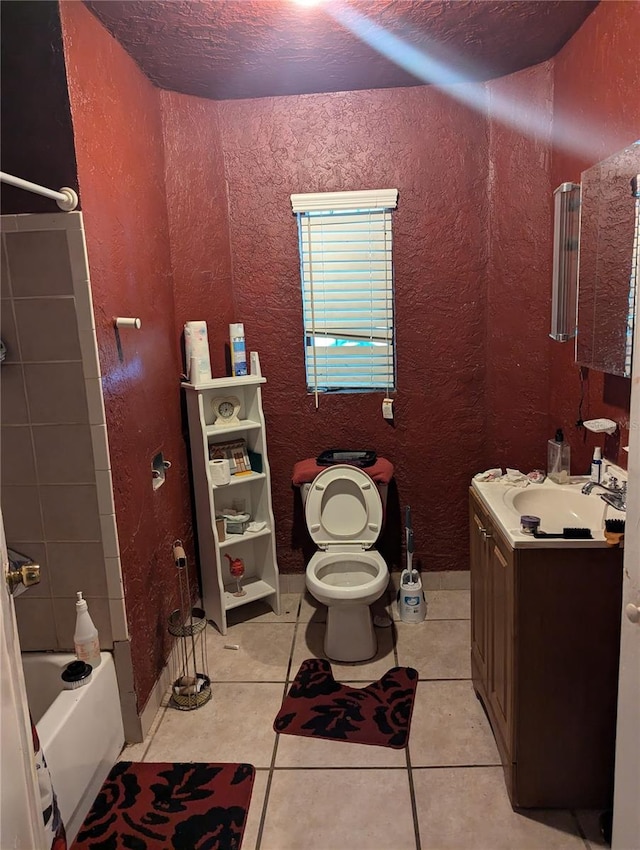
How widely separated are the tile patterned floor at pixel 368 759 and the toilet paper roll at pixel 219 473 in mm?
775

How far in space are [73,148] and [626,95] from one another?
6.03 feet

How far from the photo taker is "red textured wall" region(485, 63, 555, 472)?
8.80 ft

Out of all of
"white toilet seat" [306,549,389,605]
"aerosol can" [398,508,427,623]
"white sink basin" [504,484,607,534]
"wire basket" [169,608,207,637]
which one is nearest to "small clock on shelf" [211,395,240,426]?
"white toilet seat" [306,549,389,605]

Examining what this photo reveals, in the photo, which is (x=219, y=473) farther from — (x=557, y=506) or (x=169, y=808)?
(x=557, y=506)

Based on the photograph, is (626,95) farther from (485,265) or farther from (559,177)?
(485,265)

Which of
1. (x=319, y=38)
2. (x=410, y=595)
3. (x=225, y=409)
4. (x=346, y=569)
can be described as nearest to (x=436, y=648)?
(x=410, y=595)

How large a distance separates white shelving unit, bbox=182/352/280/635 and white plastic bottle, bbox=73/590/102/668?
2.92 feet

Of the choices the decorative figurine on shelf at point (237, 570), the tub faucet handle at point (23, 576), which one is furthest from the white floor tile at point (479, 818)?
the tub faucet handle at point (23, 576)

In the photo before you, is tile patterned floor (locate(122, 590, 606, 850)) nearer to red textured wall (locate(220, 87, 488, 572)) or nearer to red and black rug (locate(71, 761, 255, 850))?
red and black rug (locate(71, 761, 255, 850))

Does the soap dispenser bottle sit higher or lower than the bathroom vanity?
higher

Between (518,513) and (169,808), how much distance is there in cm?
150

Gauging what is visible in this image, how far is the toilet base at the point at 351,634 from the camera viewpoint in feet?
8.34

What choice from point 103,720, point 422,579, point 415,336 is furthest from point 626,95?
point 103,720

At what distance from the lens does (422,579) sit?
10.5ft
